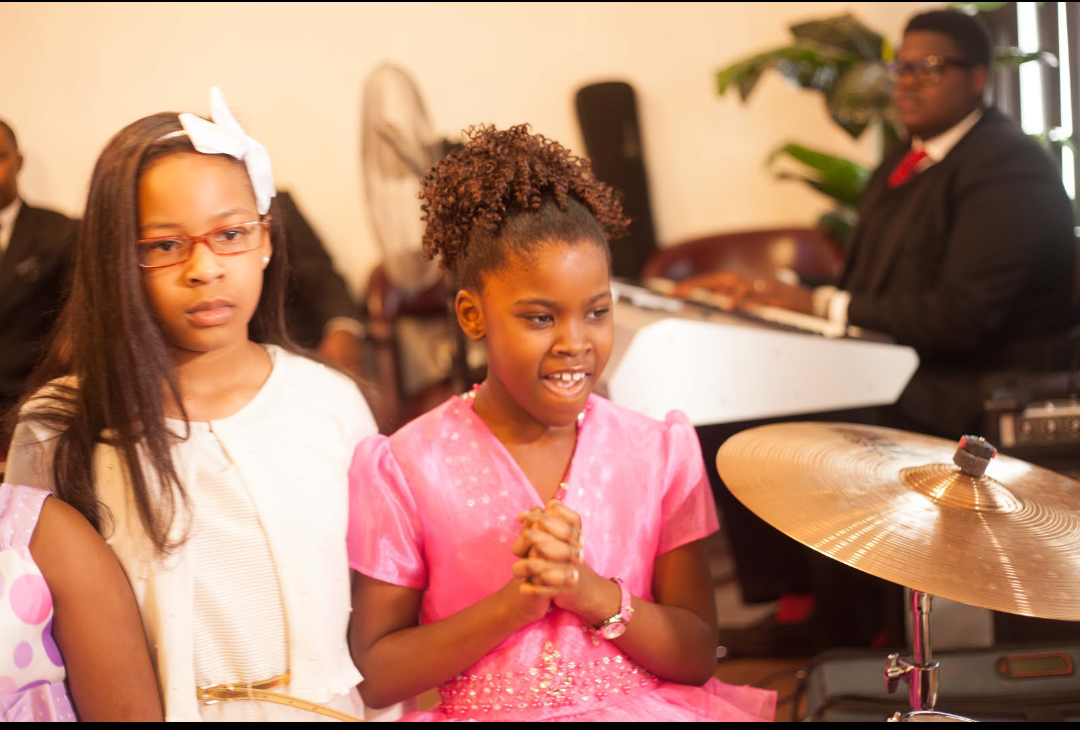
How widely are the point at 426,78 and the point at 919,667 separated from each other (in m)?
2.46

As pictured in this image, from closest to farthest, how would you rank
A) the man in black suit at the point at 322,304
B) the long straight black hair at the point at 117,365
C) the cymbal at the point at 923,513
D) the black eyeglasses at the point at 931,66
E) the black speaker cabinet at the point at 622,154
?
the cymbal at the point at 923,513
the long straight black hair at the point at 117,365
the black eyeglasses at the point at 931,66
the man in black suit at the point at 322,304
the black speaker cabinet at the point at 622,154

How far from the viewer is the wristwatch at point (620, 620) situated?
1.06m

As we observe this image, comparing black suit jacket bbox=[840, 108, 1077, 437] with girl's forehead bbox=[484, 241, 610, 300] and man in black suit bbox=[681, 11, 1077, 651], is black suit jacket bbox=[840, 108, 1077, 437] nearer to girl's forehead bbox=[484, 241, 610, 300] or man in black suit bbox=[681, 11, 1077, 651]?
man in black suit bbox=[681, 11, 1077, 651]

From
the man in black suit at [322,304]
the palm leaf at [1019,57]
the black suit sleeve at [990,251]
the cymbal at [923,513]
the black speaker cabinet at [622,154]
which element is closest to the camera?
the cymbal at [923,513]

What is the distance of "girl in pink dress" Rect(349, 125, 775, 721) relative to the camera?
1075 mm

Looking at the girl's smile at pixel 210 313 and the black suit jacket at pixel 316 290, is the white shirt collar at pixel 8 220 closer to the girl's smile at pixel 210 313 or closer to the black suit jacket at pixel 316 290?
the girl's smile at pixel 210 313

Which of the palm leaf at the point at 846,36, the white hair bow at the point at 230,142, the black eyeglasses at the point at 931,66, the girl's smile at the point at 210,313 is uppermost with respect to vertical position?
the palm leaf at the point at 846,36

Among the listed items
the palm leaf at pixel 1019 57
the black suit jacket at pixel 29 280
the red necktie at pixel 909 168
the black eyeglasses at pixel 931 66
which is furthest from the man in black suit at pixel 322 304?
the palm leaf at pixel 1019 57

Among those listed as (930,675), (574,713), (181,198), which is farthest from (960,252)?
(181,198)

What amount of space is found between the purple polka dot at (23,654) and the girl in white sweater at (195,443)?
0.39ft

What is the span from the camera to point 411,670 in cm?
109

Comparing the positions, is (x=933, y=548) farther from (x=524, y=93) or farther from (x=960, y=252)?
(x=524, y=93)

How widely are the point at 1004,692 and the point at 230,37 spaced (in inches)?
95.4

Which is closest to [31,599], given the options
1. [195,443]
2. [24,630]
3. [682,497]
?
[24,630]
